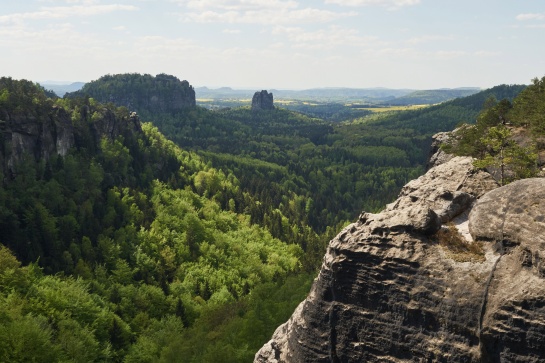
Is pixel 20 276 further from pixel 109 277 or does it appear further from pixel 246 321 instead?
pixel 246 321

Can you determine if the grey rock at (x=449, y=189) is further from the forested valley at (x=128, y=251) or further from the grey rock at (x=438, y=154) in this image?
the forested valley at (x=128, y=251)

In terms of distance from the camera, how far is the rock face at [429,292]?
2331 centimetres

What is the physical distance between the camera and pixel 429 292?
2567 cm

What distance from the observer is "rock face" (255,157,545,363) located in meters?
23.3

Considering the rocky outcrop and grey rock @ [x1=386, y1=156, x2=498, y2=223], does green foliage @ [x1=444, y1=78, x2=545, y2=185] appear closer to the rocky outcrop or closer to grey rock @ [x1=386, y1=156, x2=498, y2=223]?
grey rock @ [x1=386, y1=156, x2=498, y2=223]

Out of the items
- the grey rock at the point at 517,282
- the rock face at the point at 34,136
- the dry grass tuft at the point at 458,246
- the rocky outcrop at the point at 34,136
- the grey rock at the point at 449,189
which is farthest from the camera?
the rocky outcrop at the point at 34,136

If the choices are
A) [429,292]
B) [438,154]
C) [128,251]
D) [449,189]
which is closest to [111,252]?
[128,251]

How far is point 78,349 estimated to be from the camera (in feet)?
189

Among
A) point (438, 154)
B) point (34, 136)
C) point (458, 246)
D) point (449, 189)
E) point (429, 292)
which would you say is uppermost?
point (34, 136)

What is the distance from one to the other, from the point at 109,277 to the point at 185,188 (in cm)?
6247

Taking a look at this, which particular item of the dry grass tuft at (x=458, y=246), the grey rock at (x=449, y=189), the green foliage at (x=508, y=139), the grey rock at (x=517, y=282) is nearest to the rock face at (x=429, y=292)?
the grey rock at (x=517, y=282)

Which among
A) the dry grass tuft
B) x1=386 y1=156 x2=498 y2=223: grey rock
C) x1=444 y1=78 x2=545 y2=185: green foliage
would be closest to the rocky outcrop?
x1=386 y1=156 x2=498 y2=223: grey rock

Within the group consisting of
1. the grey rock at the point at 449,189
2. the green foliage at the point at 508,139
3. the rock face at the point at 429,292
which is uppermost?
the green foliage at the point at 508,139

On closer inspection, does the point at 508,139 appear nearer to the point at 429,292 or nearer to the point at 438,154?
the point at 438,154
